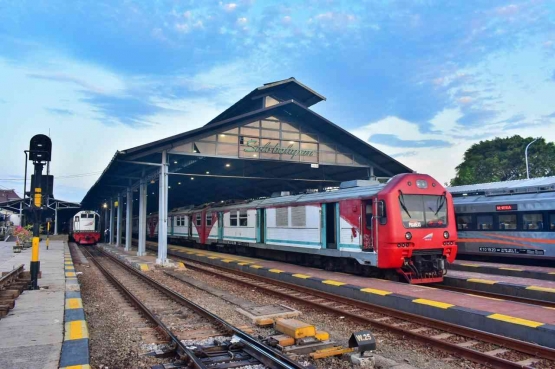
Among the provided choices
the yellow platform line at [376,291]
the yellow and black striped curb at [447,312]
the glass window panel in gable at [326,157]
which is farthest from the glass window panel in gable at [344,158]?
the yellow platform line at [376,291]

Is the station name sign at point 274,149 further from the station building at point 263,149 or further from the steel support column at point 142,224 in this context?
the steel support column at point 142,224

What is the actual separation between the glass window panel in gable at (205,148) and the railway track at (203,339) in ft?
29.9

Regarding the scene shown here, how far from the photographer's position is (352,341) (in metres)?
6.04

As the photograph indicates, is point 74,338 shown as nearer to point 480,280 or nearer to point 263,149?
point 480,280

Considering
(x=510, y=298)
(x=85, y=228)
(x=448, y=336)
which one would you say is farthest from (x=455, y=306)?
(x=85, y=228)

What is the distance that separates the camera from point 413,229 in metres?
11.7

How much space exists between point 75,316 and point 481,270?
41.3 feet

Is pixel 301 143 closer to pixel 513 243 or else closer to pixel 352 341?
pixel 513 243

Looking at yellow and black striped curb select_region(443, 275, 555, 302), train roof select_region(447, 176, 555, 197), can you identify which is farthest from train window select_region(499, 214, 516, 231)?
yellow and black striped curb select_region(443, 275, 555, 302)

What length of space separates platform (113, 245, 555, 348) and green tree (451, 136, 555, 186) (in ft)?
104

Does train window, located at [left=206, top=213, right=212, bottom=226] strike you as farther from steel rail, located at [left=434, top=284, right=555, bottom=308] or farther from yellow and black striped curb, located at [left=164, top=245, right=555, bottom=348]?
steel rail, located at [left=434, top=284, right=555, bottom=308]

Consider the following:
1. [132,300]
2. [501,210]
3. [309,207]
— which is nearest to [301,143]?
[309,207]

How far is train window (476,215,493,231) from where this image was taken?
16.7 meters

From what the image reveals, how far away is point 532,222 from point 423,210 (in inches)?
229
